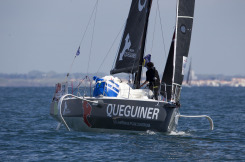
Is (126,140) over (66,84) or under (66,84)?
under

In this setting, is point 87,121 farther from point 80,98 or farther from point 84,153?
point 84,153

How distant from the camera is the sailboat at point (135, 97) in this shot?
49.0 feet

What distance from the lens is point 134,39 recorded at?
695 inches

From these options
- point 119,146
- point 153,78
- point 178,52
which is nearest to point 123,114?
point 119,146

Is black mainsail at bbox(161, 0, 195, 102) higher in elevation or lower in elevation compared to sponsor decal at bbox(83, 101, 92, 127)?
higher

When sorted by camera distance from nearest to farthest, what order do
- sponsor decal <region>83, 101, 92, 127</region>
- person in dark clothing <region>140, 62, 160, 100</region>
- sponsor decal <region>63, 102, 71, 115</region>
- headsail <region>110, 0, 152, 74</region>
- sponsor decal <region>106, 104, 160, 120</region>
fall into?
sponsor decal <region>106, 104, 160, 120</region> → sponsor decal <region>83, 101, 92, 127</region> → sponsor decal <region>63, 102, 71, 115</region> → person in dark clothing <region>140, 62, 160, 100</region> → headsail <region>110, 0, 152, 74</region>

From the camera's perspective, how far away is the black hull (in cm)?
1486

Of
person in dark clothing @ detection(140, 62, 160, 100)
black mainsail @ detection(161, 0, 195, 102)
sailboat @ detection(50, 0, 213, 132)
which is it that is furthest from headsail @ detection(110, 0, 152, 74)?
black mainsail @ detection(161, 0, 195, 102)

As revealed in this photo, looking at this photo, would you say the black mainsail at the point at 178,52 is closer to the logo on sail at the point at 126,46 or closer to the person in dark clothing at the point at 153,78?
the person in dark clothing at the point at 153,78

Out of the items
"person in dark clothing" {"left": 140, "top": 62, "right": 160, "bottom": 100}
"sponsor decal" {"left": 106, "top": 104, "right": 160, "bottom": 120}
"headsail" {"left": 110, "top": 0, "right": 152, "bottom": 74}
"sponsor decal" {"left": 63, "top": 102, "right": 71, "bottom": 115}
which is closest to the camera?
"sponsor decal" {"left": 106, "top": 104, "right": 160, "bottom": 120}

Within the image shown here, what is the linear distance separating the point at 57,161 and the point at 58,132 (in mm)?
5382

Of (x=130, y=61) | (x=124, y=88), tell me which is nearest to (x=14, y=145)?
(x=124, y=88)

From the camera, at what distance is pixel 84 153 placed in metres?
13.0

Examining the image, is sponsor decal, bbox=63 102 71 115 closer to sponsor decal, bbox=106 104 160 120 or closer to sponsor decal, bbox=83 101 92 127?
sponsor decal, bbox=83 101 92 127
